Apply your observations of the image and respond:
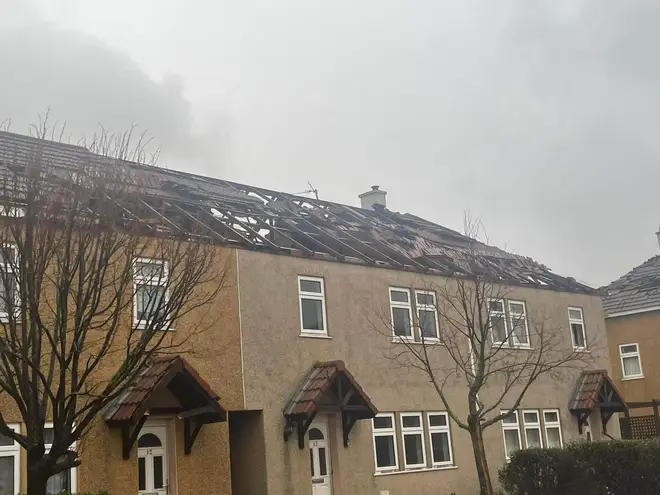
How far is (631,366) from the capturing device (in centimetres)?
3081

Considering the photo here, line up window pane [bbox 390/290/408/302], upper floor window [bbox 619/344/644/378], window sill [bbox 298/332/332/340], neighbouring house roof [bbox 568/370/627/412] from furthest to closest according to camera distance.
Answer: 1. upper floor window [bbox 619/344/644/378]
2. neighbouring house roof [bbox 568/370/627/412]
3. window pane [bbox 390/290/408/302]
4. window sill [bbox 298/332/332/340]

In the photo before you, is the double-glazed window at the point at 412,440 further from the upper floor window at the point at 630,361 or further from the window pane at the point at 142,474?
the upper floor window at the point at 630,361

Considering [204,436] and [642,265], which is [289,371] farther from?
[642,265]

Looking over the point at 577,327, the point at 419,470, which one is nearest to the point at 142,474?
the point at 419,470

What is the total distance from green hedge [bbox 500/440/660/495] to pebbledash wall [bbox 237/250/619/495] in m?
3.73

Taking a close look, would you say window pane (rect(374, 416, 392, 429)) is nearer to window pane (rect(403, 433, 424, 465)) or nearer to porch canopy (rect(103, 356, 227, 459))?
window pane (rect(403, 433, 424, 465))

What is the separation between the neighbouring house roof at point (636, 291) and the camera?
100 ft

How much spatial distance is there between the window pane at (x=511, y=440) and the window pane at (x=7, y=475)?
13651 mm

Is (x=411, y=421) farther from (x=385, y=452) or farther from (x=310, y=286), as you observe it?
(x=310, y=286)

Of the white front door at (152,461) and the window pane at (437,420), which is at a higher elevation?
the window pane at (437,420)

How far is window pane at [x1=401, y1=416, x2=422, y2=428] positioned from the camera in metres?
20.5

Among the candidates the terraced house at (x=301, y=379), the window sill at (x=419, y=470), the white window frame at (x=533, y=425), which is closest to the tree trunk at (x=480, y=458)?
the terraced house at (x=301, y=379)

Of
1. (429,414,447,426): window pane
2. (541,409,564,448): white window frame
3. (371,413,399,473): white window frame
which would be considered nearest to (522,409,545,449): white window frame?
(541,409,564,448): white window frame

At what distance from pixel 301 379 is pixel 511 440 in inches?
304
